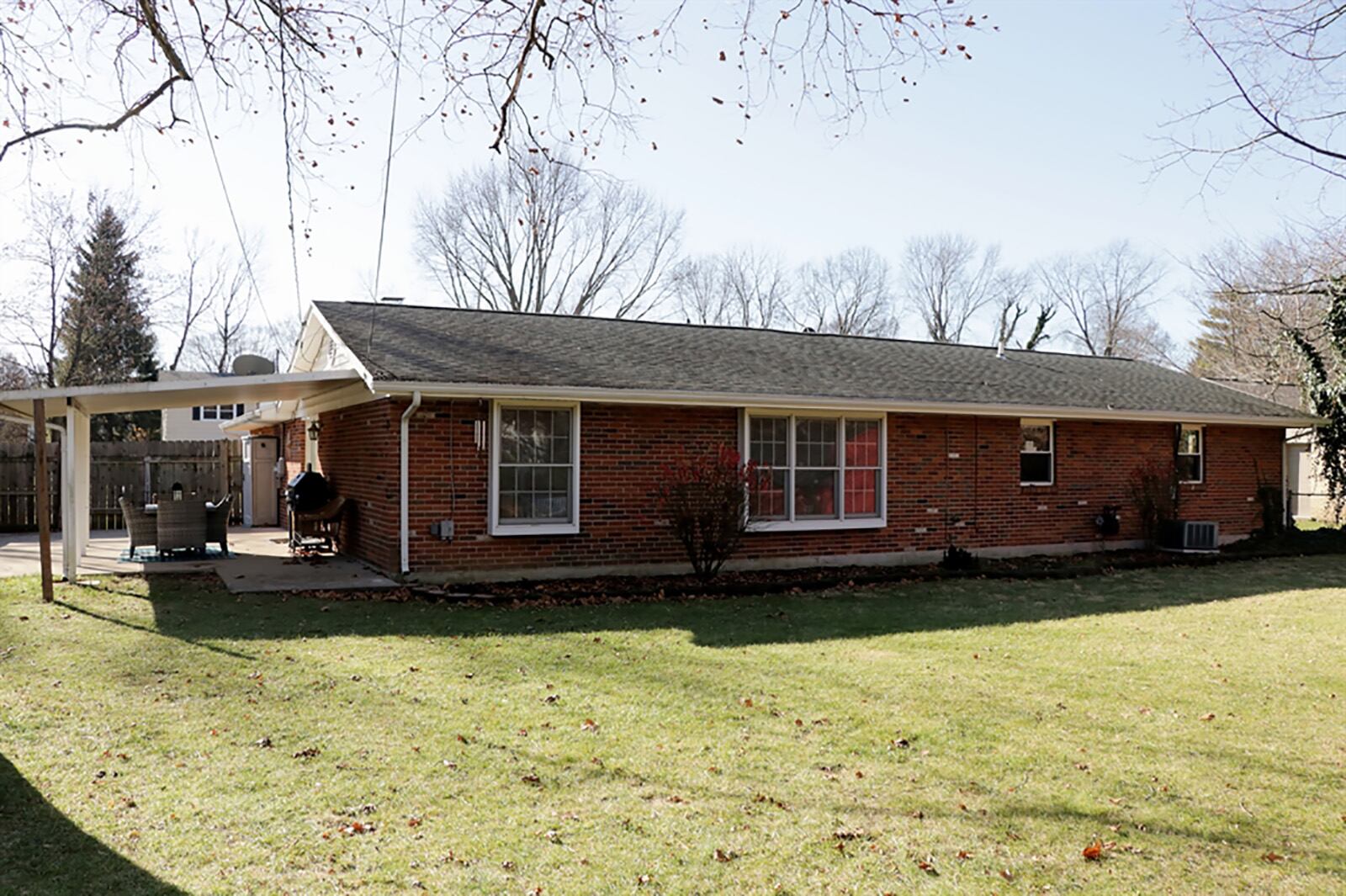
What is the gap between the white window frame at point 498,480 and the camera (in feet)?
36.9

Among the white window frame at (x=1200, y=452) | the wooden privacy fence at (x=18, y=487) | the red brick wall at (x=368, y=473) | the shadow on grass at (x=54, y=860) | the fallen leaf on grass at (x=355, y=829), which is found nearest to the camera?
the shadow on grass at (x=54, y=860)

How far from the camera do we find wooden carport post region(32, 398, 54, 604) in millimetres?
9750

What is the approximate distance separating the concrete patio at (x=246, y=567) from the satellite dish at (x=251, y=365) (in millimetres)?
2870

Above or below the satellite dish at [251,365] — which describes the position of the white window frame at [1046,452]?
below

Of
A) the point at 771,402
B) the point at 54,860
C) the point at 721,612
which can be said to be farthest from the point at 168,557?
the point at 54,860

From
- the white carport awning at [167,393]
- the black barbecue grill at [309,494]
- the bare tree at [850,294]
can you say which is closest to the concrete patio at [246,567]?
the black barbecue grill at [309,494]

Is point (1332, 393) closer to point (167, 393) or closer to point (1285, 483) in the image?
point (1285, 483)

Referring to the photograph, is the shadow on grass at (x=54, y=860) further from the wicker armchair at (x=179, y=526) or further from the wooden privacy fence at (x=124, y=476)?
the wooden privacy fence at (x=124, y=476)

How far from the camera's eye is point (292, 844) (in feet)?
12.9

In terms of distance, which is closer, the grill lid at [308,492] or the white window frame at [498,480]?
the white window frame at [498,480]

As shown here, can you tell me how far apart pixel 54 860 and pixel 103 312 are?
33.6 m

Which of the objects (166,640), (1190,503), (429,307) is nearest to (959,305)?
(1190,503)

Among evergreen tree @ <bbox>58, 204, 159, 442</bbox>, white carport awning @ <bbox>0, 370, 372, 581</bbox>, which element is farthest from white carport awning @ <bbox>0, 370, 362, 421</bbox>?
evergreen tree @ <bbox>58, 204, 159, 442</bbox>

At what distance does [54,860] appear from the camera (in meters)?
3.80
